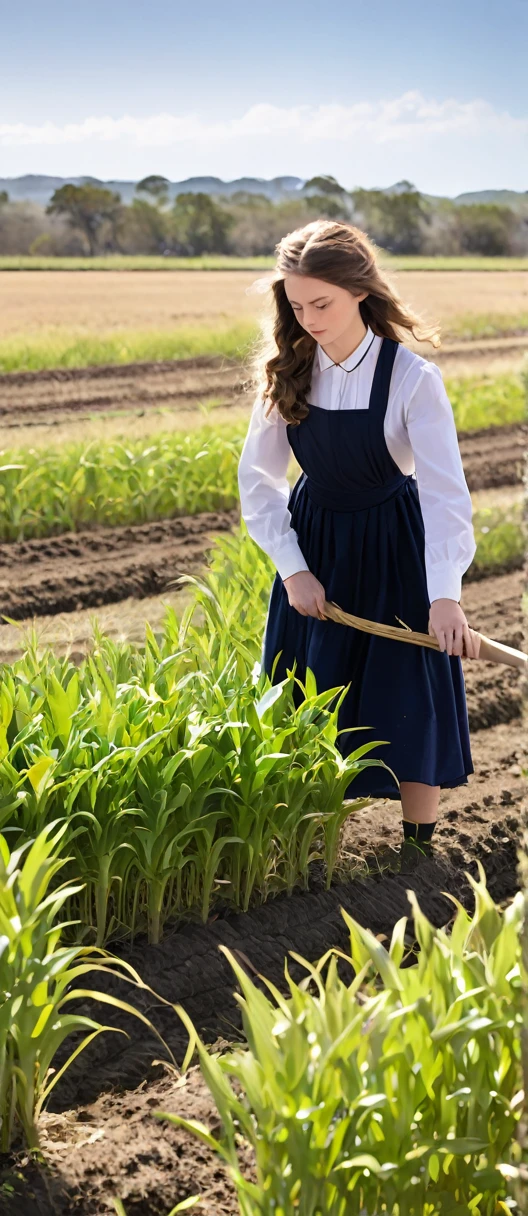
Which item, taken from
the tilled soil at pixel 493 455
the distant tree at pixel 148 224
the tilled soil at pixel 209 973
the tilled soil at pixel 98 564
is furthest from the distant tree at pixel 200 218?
the tilled soil at pixel 209 973

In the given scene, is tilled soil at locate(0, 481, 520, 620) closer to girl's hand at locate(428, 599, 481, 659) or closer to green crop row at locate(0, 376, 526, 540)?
green crop row at locate(0, 376, 526, 540)

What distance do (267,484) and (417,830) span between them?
89 centimetres

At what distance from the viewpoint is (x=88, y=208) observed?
103ft

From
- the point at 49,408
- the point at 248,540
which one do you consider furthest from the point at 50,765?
the point at 49,408

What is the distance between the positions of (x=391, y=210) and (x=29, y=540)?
2460cm

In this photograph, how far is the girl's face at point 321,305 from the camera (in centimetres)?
236

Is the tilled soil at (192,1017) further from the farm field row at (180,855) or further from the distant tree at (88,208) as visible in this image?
the distant tree at (88,208)

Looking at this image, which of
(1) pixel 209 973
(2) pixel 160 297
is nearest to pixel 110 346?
(2) pixel 160 297

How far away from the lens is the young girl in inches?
93.7

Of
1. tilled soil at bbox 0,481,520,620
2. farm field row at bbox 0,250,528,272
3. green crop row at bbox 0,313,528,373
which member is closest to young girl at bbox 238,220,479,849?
tilled soil at bbox 0,481,520,620

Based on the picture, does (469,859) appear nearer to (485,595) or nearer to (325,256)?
(325,256)

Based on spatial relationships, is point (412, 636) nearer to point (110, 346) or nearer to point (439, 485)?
point (439, 485)

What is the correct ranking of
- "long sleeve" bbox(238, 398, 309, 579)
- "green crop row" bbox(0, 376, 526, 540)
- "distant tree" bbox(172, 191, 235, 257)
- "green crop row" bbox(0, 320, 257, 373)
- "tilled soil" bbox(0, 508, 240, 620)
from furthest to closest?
"distant tree" bbox(172, 191, 235, 257) → "green crop row" bbox(0, 320, 257, 373) → "green crop row" bbox(0, 376, 526, 540) → "tilled soil" bbox(0, 508, 240, 620) → "long sleeve" bbox(238, 398, 309, 579)

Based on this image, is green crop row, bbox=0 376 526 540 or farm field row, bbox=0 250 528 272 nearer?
green crop row, bbox=0 376 526 540
